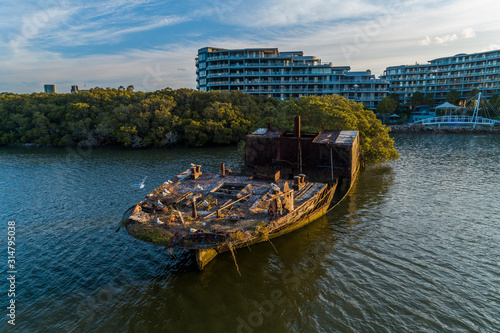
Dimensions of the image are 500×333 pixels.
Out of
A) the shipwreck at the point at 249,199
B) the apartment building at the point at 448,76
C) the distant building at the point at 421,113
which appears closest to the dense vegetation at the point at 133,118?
the shipwreck at the point at 249,199

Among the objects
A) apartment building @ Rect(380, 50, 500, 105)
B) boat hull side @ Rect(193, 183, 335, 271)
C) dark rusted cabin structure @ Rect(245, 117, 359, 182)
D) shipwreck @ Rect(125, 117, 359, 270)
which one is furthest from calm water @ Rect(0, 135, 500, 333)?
apartment building @ Rect(380, 50, 500, 105)

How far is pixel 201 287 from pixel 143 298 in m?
3.18

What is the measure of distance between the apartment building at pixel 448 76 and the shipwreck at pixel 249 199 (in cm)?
12200

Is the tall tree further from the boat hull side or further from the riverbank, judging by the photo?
the boat hull side

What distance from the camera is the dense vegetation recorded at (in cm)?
7125

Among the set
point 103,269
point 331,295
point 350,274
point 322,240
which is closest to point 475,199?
point 322,240

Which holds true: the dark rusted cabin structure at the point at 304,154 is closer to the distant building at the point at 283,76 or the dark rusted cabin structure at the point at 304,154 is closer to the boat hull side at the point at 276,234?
the boat hull side at the point at 276,234

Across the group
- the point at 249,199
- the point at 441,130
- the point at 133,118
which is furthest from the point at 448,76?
the point at 249,199

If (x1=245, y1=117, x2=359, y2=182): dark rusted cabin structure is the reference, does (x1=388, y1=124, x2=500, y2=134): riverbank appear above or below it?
below

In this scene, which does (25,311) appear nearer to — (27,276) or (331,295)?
(27,276)

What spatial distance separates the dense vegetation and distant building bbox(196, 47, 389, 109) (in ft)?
105

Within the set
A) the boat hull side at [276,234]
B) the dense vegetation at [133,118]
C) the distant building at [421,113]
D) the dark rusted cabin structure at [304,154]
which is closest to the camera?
the boat hull side at [276,234]

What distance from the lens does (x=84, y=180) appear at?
129 feet

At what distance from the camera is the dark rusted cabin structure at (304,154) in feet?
104
